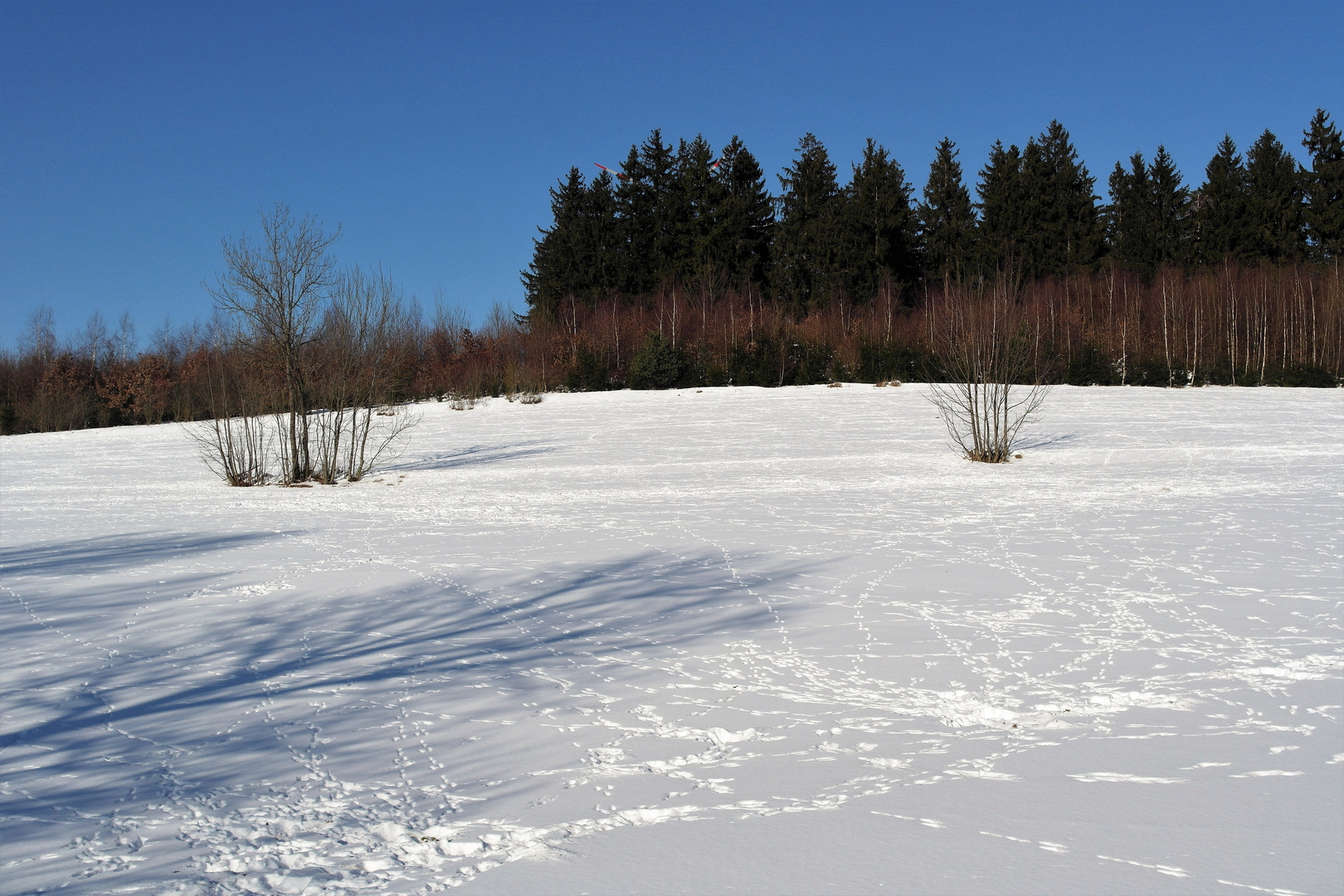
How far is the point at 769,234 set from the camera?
5047 cm

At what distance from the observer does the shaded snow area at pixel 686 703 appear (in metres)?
3.27

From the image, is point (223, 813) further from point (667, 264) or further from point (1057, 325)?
point (667, 264)

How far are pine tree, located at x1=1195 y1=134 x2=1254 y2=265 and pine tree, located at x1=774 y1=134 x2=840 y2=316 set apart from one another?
795 inches

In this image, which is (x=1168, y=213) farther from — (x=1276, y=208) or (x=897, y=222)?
(x=897, y=222)

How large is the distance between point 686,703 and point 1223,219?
54.1 meters

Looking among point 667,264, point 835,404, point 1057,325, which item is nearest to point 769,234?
point 667,264

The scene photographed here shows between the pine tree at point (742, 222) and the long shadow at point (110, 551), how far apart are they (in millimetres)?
38887

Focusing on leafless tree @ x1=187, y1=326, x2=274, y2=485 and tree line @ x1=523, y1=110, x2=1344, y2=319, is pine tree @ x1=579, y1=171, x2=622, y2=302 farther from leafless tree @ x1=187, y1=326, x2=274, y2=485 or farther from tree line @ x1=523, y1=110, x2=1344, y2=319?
leafless tree @ x1=187, y1=326, x2=274, y2=485

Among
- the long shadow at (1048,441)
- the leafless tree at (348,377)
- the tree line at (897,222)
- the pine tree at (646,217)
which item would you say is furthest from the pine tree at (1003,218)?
the leafless tree at (348,377)

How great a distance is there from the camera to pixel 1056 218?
159 feet

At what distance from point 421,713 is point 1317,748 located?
4541mm

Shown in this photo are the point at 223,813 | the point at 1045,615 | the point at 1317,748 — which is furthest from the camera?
the point at 1045,615

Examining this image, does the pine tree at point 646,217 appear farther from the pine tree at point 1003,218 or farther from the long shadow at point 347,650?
the long shadow at point 347,650

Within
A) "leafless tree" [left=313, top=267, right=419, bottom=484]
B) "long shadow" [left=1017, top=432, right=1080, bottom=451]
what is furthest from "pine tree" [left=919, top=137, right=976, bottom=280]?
"leafless tree" [left=313, top=267, right=419, bottom=484]
